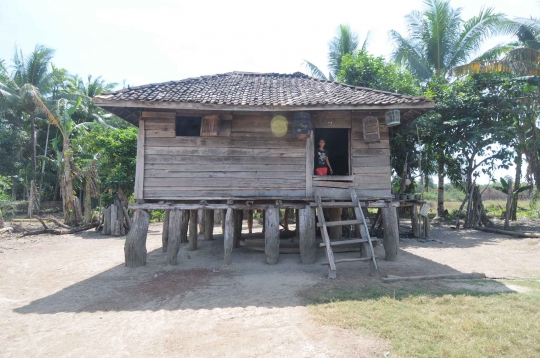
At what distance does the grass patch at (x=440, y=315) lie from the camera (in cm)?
402

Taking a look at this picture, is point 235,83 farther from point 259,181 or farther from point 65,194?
point 65,194

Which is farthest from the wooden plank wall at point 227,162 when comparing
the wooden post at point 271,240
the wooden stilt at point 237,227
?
the wooden stilt at point 237,227

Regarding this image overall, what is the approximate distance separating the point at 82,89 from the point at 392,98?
3088 cm

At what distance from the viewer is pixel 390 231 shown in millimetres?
8875

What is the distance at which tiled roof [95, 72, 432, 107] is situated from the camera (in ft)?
25.7

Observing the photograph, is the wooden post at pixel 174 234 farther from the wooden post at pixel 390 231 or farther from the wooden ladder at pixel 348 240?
the wooden post at pixel 390 231

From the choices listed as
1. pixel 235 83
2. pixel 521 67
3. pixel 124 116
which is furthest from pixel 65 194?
pixel 521 67

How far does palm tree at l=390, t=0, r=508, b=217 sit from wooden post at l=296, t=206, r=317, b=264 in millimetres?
11283

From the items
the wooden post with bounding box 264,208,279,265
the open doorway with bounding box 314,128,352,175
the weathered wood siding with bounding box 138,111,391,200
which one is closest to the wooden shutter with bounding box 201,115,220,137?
the weathered wood siding with bounding box 138,111,391,200

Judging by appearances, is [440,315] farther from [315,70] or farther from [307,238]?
[315,70]

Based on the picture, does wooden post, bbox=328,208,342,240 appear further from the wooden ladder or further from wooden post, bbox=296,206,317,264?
wooden post, bbox=296,206,317,264

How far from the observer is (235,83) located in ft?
33.4

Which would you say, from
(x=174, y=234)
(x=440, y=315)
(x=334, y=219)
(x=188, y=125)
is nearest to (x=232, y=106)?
(x=188, y=125)

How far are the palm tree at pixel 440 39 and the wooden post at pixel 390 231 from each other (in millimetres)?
9900
